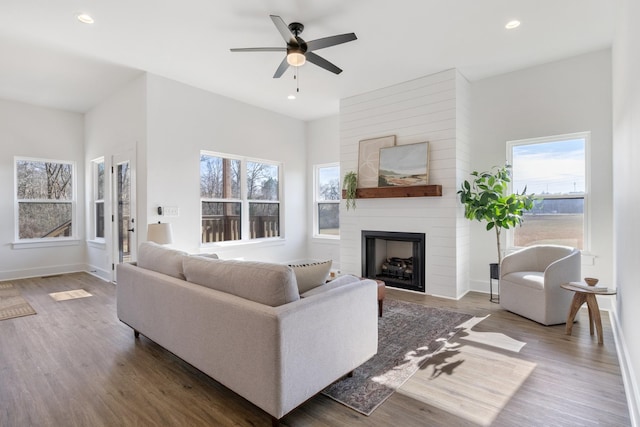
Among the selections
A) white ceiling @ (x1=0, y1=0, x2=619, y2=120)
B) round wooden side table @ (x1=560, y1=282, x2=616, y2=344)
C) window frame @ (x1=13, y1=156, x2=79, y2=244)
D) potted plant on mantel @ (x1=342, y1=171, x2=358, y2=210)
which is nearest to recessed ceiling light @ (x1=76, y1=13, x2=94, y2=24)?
white ceiling @ (x1=0, y1=0, x2=619, y2=120)

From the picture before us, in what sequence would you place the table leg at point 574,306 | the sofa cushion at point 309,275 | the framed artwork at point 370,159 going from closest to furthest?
the sofa cushion at point 309,275 → the table leg at point 574,306 → the framed artwork at point 370,159

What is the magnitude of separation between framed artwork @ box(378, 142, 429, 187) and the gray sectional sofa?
2.67 meters

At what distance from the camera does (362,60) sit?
4094mm

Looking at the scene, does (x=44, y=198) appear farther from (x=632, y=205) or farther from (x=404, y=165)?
(x=632, y=205)

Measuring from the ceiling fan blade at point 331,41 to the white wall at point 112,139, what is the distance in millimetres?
2769

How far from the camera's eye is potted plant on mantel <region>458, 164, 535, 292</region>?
159 inches

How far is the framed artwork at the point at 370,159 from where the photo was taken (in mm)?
5016

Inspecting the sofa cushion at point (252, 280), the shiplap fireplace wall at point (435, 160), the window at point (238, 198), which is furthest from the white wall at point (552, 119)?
the sofa cushion at point (252, 280)

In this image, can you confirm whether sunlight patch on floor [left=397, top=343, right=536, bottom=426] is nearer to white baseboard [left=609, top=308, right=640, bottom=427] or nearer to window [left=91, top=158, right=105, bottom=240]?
white baseboard [left=609, top=308, right=640, bottom=427]

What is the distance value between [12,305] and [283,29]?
4616 millimetres

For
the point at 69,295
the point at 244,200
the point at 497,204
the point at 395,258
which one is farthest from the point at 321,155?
the point at 69,295

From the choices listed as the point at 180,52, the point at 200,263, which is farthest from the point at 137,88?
the point at 200,263

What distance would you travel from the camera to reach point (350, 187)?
5285 mm

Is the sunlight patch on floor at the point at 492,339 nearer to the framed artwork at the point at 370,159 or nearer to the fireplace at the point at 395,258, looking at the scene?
the fireplace at the point at 395,258
